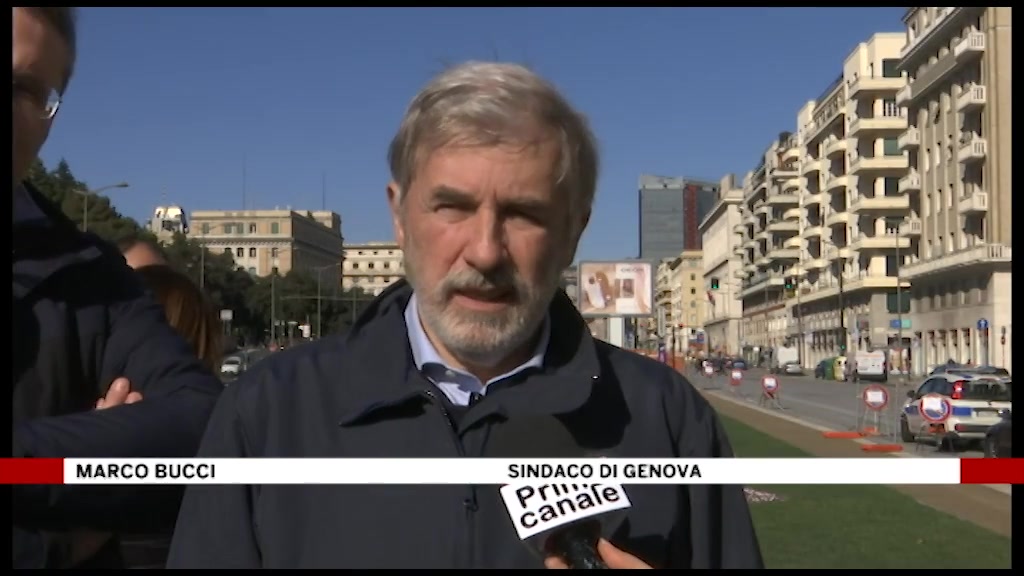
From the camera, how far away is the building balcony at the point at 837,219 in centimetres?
384

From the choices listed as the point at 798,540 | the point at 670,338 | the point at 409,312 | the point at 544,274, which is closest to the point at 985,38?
the point at 544,274

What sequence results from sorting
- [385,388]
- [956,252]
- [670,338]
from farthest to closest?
1. [670,338]
2. [956,252]
3. [385,388]

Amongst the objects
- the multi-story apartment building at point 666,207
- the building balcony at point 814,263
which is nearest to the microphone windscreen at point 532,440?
the multi-story apartment building at point 666,207

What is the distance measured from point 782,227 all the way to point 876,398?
8.58 m

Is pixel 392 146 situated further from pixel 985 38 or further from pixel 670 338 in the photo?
pixel 670 338

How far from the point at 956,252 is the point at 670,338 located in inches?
40.3

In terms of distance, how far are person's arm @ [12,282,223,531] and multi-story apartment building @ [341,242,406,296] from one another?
429 millimetres

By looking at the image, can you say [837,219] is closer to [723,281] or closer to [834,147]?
[834,147]

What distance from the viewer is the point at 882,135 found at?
3619 millimetres

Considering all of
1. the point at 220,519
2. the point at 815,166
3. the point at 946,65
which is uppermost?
the point at 946,65

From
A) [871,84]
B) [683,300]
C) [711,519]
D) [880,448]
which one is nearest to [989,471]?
[711,519]

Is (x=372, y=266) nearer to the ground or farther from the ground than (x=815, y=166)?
nearer to the ground

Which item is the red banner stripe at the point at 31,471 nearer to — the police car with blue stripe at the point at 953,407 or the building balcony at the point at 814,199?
the building balcony at the point at 814,199

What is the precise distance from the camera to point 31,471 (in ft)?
6.68
